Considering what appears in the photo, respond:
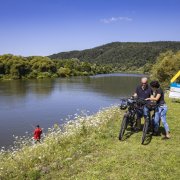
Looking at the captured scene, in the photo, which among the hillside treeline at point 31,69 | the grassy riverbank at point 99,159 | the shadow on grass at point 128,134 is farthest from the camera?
the hillside treeline at point 31,69

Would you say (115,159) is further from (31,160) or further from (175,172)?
(31,160)

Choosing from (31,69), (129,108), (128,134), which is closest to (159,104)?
(129,108)

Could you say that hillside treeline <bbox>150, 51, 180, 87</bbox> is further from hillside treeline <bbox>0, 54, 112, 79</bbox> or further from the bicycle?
hillside treeline <bbox>0, 54, 112, 79</bbox>

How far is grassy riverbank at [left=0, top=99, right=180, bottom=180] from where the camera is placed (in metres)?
7.86

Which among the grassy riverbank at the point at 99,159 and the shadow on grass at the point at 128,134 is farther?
the shadow on grass at the point at 128,134

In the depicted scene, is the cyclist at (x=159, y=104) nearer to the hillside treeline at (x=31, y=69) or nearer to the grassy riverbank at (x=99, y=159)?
the grassy riverbank at (x=99, y=159)

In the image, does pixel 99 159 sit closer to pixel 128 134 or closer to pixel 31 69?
pixel 128 134

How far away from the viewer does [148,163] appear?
27.6ft

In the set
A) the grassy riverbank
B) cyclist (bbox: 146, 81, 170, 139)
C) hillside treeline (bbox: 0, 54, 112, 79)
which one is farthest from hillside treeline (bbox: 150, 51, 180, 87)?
hillside treeline (bbox: 0, 54, 112, 79)

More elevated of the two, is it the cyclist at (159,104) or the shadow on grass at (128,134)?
the cyclist at (159,104)

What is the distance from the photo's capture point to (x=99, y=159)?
354 inches

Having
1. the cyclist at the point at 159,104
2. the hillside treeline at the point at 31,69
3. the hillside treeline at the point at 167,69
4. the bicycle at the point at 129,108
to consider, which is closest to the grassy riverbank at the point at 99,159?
the bicycle at the point at 129,108

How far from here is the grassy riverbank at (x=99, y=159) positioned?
7859 millimetres

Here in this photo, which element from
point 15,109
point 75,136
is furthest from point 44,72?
point 75,136
